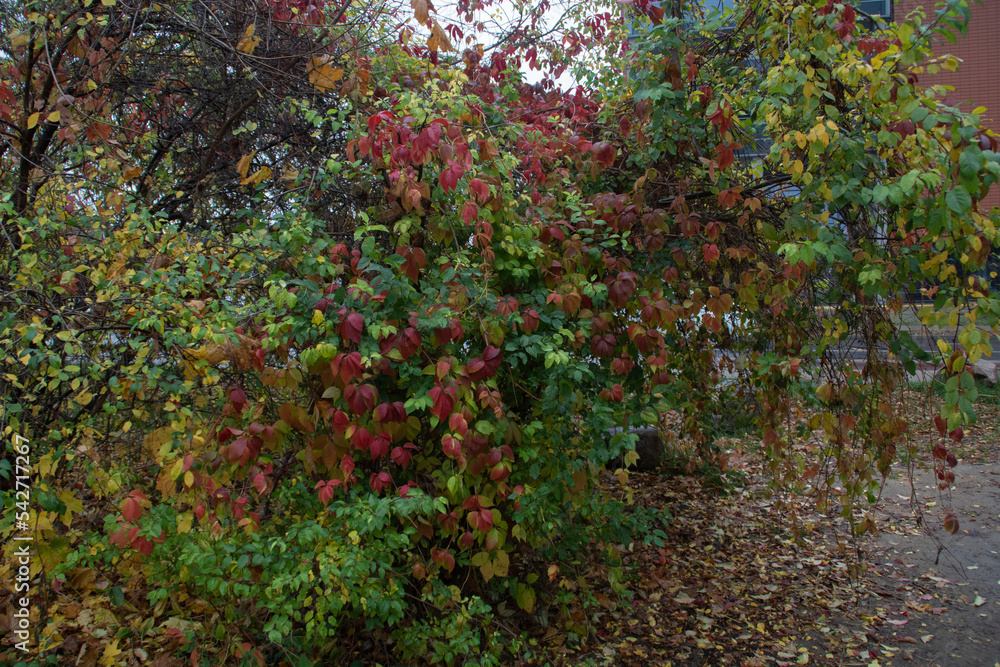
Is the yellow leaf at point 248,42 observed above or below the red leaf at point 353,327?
above

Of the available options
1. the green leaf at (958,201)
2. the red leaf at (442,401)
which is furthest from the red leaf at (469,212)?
the green leaf at (958,201)

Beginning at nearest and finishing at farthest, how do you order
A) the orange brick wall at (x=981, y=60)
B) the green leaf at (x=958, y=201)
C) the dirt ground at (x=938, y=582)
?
1. the green leaf at (x=958, y=201)
2. the dirt ground at (x=938, y=582)
3. the orange brick wall at (x=981, y=60)

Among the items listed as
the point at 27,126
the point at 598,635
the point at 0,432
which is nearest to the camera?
the point at 0,432

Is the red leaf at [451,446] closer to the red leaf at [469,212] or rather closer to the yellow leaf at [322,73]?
the red leaf at [469,212]

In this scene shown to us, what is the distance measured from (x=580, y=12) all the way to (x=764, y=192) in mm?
2328

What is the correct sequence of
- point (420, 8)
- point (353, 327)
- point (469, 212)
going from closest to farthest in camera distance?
point (353, 327) → point (420, 8) → point (469, 212)

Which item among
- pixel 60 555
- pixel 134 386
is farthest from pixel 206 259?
pixel 60 555

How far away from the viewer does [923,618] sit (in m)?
3.51

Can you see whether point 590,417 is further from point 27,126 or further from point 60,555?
point 27,126

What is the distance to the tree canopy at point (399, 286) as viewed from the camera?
7.75 ft

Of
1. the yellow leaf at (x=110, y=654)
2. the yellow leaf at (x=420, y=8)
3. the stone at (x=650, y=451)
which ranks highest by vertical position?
the yellow leaf at (x=420, y=8)

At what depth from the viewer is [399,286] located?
8.19ft

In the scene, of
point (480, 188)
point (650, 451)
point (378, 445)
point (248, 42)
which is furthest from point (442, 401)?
point (650, 451)

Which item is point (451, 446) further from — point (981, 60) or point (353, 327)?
point (981, 60)
